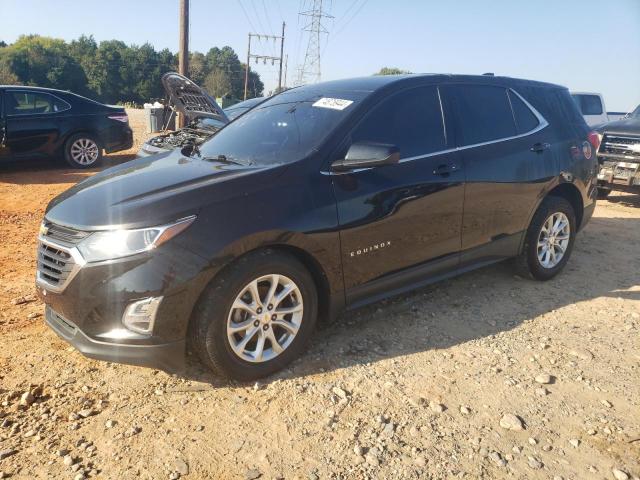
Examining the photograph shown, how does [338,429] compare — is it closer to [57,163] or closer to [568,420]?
[568,420]

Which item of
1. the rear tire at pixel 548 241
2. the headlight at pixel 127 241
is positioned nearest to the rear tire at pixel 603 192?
the rear tire at pixel 548 241

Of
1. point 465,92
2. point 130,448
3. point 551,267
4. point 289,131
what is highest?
point 465,92

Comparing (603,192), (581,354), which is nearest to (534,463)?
(581,354)

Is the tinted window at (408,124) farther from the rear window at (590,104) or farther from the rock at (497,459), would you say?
the rear window at (590,104)

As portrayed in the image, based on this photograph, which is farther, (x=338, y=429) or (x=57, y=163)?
(x=57, y=163)

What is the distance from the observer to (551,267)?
4.68 meters

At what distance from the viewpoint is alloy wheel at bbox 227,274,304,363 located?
282 centimetres

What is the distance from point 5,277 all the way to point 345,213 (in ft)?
10.5

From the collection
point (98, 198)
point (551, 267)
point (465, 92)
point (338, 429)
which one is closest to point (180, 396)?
point (338, 429)

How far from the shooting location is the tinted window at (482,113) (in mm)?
3906

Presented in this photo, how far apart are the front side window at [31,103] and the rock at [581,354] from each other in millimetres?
9624

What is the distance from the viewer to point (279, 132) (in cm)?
355

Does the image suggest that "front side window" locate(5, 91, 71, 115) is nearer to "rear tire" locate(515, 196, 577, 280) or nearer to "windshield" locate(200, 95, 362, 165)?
"windshield" locate(200, 95, 362, 165)

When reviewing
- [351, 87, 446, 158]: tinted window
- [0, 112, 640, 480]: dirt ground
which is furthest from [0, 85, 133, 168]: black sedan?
[351, 87, 446, 158]: tinted window
